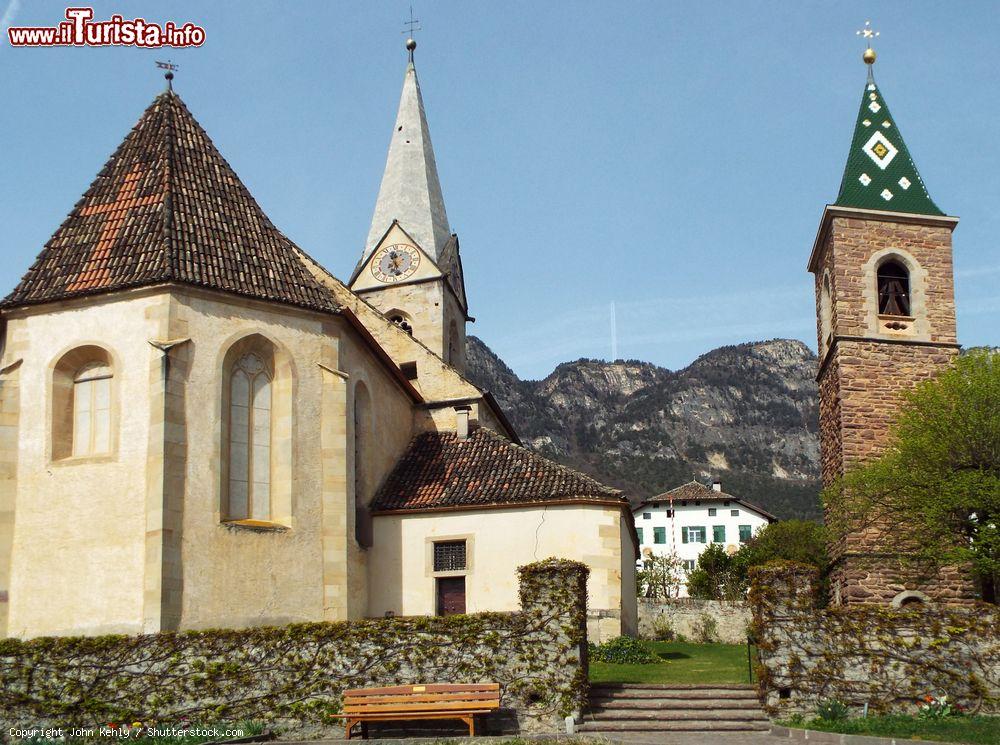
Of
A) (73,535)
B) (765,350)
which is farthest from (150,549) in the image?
(765,350)

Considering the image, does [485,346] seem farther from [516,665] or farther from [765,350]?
[516,665]

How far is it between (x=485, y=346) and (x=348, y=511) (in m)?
148

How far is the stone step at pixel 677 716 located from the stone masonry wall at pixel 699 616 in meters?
27.7

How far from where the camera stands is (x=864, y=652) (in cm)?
1792

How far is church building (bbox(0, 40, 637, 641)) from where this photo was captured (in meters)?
21.8

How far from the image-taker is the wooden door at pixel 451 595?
28094 millimetres

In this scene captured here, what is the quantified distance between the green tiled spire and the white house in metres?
60.8

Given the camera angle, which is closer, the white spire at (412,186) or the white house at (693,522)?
the white spire at (412,186)

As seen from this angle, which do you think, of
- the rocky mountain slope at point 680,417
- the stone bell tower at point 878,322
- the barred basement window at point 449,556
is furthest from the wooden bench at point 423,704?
the rocky mountain slope at point 680,417

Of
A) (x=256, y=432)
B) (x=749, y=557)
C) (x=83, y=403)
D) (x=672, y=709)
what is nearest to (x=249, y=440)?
(x=256, y=432)

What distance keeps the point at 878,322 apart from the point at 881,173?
5.62 meters

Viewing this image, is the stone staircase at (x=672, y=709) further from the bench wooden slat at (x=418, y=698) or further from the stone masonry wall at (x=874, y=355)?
the stone masonry wall at (x=874, y=355)

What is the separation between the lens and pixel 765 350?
19412 centimetres

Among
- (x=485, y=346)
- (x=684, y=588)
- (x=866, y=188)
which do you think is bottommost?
(x=684, y=588)
